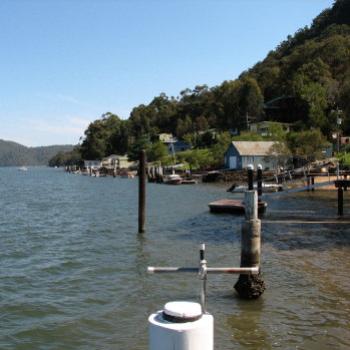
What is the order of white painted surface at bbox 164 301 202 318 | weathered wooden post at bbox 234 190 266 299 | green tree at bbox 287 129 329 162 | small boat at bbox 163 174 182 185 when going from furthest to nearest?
1. small boat at bbox 163 174 182 185
2. green tree at bbox 287 129 329 162
3. weathered wooden post at bbox 234 190 266 299
4. white painted surface at bbox 164 301 202 318

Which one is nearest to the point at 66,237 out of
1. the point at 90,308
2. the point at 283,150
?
the point at 90,308

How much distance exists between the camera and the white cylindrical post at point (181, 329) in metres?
4.73

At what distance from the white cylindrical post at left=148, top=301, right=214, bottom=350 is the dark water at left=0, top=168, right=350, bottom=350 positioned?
5.91 metres

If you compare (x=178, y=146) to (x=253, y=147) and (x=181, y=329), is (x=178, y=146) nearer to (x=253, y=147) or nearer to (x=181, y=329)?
(x=253, y=147)

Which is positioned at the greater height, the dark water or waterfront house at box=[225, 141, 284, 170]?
waterfront house at box=[225, 141, 284, 170]

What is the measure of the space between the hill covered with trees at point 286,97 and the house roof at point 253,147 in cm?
904

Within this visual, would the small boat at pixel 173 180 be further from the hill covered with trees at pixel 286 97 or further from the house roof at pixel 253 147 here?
the hill covered with trees at pixel 286 97

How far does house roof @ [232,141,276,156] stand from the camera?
8981cm

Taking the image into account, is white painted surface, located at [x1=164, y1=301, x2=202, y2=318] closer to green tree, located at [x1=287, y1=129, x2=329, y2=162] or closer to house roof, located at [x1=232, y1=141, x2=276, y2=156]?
green tree, located at [x1=287, y1=129, x2=329, y2=162]

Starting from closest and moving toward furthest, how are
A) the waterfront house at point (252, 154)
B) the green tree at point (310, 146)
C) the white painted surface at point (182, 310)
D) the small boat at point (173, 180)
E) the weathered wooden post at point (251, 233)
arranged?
the white painted surface at point (182, 310)
the weathered wooden post at point (251, 233)
the green tree at point (310, 146)
the small boat at point (173, 180)
the waterfront house at point (252, 154)

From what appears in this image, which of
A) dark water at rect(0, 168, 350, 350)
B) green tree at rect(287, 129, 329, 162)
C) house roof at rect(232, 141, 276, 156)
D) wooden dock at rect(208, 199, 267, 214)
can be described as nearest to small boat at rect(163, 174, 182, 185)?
house roof at rect(232, 141, 276, 156)

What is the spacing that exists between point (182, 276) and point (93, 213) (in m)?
25.2

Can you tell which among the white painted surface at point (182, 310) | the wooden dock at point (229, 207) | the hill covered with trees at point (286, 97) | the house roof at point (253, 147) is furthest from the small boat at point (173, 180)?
the white painted surface at point (182, 310)

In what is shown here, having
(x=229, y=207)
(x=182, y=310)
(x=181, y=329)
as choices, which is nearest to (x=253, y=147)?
(x=229, y=207)
